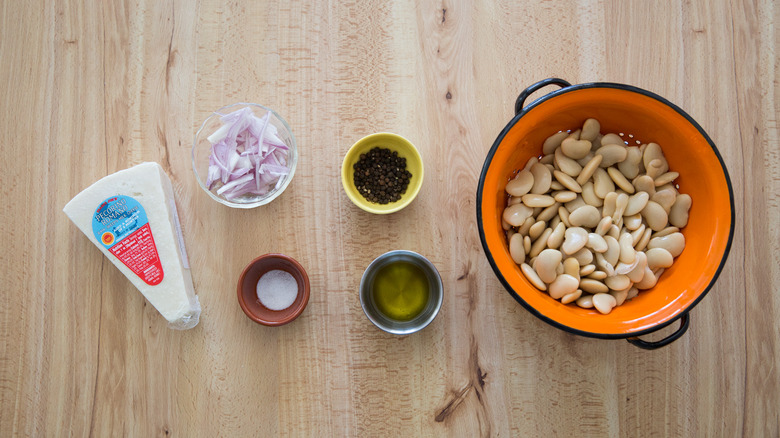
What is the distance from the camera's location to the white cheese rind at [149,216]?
1096mm

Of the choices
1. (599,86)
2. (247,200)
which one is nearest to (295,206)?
(247,200)

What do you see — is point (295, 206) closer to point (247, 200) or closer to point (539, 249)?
point (247, 200)

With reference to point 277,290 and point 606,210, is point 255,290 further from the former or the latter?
point 606,210

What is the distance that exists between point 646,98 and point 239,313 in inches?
39.2

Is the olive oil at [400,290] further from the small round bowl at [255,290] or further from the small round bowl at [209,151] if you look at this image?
the small round bowl at [209,151]

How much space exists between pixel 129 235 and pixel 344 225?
0.49 metres

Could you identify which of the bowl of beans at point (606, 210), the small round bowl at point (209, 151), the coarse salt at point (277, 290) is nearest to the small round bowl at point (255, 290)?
the coarse salt at point (277, 290)

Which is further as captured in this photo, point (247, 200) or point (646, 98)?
point (247, 200)

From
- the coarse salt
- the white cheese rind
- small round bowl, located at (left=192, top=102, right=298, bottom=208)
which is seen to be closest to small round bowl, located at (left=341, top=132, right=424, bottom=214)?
small round bowl, located at (left=192, top=102, right=298, bottom=208)

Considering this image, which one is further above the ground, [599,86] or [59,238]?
[599,86]

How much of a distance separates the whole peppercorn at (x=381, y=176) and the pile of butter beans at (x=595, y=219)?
0.81 feet

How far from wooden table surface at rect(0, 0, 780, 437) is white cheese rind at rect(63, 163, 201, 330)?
0.05m

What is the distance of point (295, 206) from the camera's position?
1141mm

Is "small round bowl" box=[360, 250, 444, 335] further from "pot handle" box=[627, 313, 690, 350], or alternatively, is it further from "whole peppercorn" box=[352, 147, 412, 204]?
"pot handle" box=[627, 313, 690, 350]
